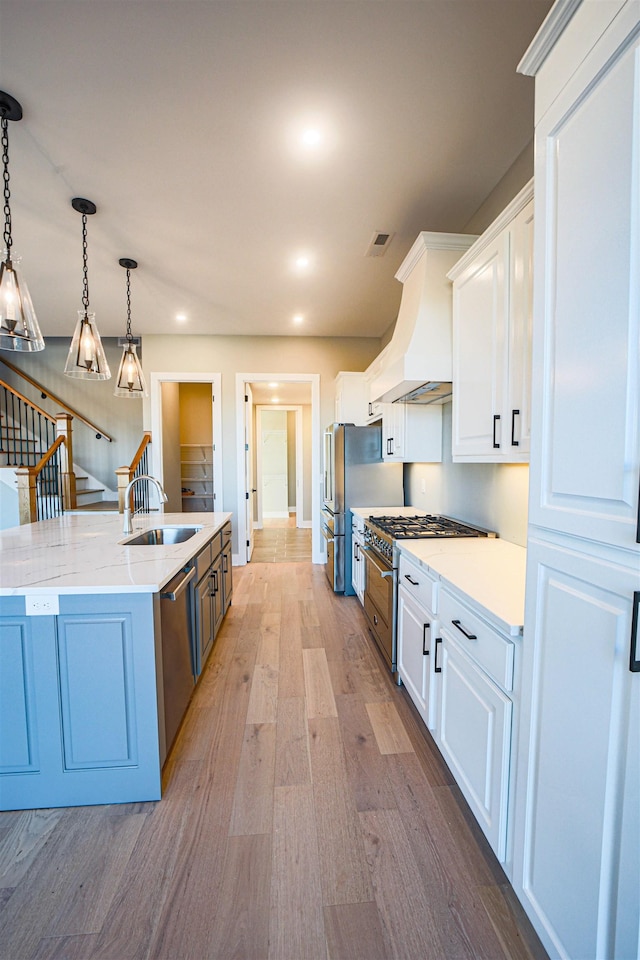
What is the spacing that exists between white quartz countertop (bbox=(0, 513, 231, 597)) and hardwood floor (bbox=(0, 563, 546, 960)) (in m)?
0.89

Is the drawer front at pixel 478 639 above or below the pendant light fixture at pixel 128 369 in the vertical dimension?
below

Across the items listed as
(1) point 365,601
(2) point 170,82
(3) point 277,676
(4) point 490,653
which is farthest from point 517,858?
(2) point 170,82

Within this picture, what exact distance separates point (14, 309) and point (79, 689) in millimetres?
1702

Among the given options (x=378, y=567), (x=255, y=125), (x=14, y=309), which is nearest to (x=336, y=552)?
(x=378, y=567)

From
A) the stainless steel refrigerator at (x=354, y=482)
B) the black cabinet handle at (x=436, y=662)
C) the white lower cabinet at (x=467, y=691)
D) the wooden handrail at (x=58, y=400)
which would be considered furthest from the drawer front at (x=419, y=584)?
the wooden handrail at (x=58, y=400)

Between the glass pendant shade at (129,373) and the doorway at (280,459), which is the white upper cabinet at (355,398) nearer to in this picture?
the glass pendant shade at (129,373)

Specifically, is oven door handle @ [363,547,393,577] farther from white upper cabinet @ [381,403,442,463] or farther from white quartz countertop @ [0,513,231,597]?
white quartz countertop @ [0,513,231,597]

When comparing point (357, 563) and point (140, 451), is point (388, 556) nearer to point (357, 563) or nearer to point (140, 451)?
point (357, 563)

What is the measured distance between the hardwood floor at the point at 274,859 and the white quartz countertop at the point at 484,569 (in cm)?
88

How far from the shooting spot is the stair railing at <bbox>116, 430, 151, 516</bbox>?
454cm

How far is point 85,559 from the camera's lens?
185cm

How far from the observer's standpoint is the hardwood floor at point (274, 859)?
3.65 feet

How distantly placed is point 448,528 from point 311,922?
6.31 ft

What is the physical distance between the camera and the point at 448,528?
255cm
